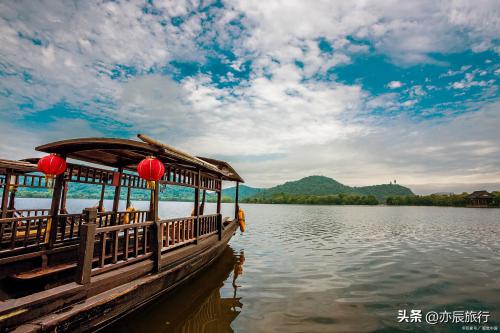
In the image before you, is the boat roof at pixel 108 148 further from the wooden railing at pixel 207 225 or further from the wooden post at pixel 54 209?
the wooden railing at pixel 207 225

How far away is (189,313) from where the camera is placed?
218 inches

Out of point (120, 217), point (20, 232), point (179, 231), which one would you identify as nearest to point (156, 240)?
point (179, 231)

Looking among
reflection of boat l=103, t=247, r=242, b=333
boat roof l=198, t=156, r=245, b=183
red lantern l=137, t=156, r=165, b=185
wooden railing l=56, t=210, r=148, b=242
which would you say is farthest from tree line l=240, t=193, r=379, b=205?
red lantern l=137, t=156, r=165, b=185

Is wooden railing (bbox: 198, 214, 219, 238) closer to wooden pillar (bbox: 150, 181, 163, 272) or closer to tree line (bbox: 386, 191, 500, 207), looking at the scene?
wooden pillar (bbox: 150, 181, 163, 272)

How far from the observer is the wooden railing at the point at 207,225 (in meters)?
8.67

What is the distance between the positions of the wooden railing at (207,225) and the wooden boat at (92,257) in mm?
39

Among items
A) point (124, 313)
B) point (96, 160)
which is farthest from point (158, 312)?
point (96, 160)

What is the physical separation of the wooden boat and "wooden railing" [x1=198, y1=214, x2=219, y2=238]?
39 millimetres

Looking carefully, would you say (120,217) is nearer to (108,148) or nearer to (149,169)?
(108,148)

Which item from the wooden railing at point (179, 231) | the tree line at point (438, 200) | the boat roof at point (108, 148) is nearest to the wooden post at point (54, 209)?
the boat roof at point (108, 148)

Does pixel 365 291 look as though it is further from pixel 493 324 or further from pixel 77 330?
pixel 77 330

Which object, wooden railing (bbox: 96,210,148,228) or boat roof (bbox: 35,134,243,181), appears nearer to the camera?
boat roof (bbox: 35,134,243,181)

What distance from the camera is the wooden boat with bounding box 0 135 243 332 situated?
3570mm

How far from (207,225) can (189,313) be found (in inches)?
147
